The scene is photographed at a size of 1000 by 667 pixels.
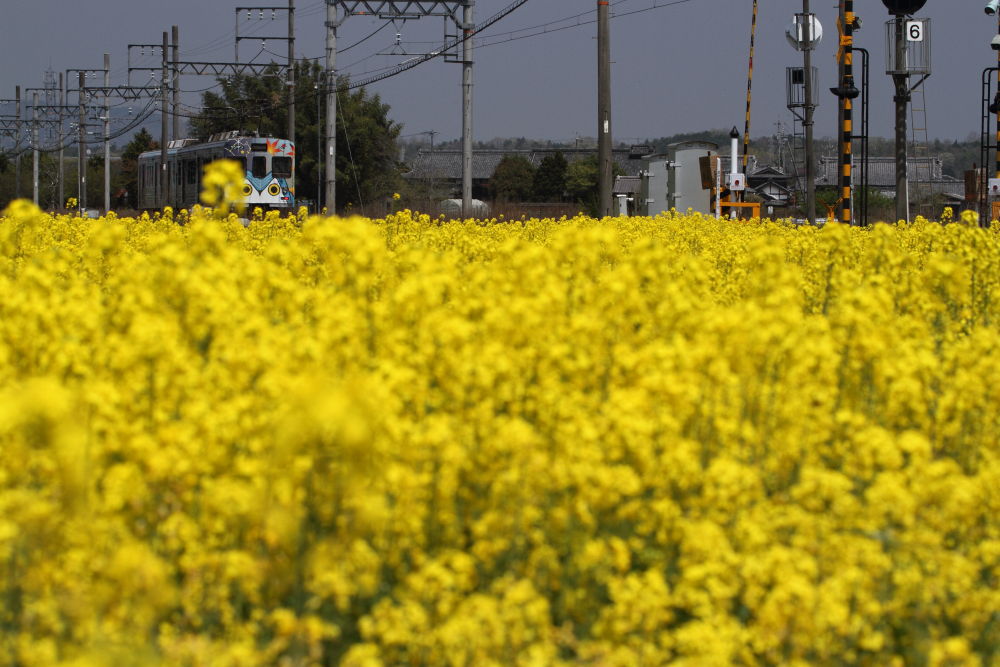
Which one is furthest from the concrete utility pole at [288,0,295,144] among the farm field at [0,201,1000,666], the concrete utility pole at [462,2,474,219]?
the farm field at [0,201,1000,666]

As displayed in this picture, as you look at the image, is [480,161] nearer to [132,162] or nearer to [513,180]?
[513,180]

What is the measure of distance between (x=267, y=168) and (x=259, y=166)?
0.66ft

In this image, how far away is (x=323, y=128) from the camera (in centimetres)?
5684

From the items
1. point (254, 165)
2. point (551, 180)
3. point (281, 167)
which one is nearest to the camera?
point (254, 165)

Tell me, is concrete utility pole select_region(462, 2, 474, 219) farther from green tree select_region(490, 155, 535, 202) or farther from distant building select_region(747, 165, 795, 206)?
green tree select_region(490, 155, 535, 202)

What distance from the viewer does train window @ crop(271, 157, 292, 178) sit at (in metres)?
31.9

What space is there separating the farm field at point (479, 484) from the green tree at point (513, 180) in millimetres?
68660

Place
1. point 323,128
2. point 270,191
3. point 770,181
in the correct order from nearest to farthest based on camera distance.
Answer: point 270,191
point 323,128
point 770,181

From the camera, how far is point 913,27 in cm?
1769

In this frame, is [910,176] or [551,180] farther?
[910,176]

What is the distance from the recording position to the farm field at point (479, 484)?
129 inches

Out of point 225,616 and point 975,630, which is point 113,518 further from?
point 975,630

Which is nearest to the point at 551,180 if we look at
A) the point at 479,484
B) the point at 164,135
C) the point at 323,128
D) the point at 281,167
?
the point at 323,128

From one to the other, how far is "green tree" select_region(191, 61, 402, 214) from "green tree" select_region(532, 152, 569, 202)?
11.4 meters
